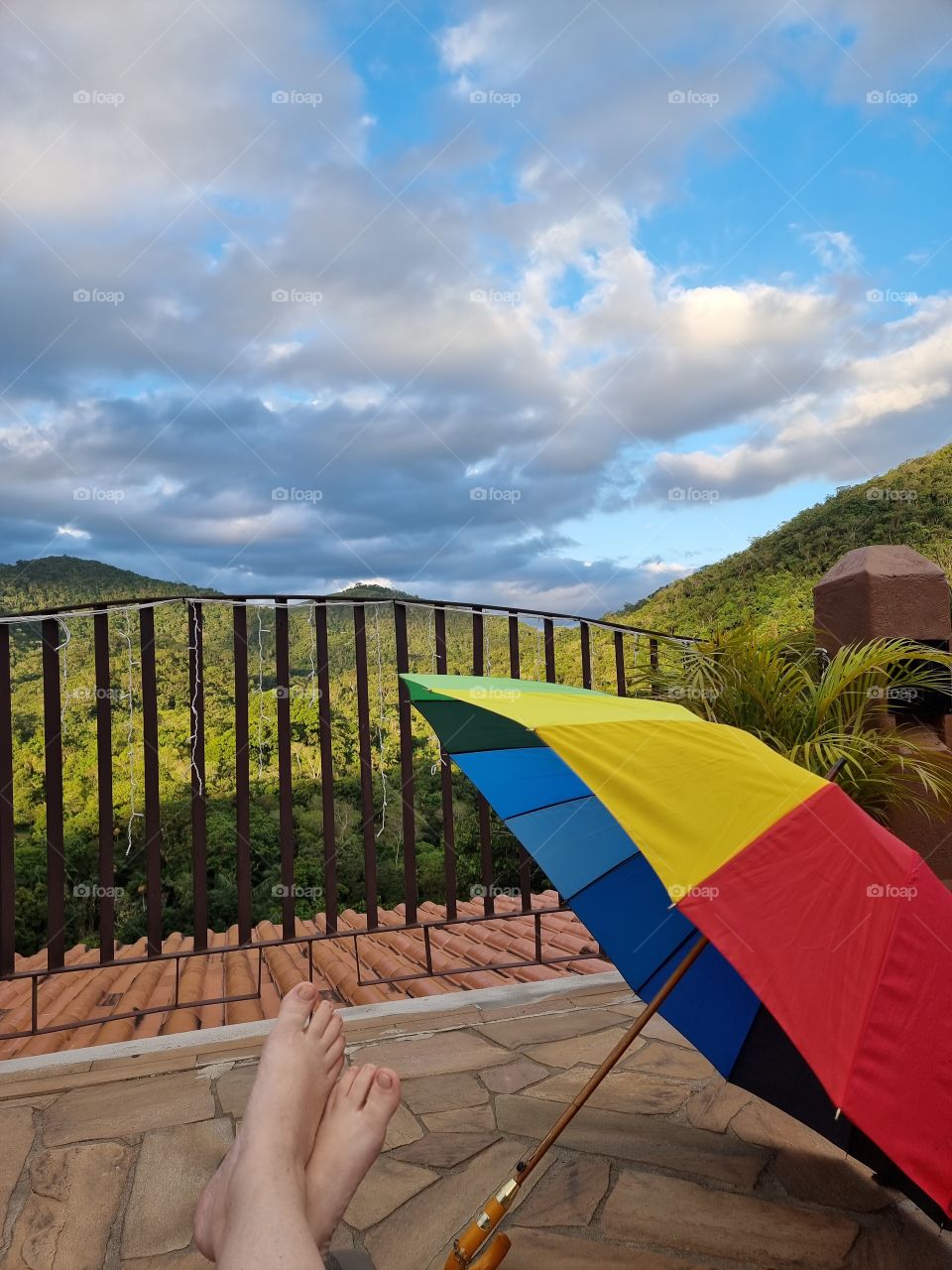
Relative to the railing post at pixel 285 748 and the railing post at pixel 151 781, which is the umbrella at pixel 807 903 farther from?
the railing post at pixel 151 781

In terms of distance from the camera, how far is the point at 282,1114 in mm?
1231

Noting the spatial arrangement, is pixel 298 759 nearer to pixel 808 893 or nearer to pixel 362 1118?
pixel 362 1118

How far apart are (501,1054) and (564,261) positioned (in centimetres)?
676

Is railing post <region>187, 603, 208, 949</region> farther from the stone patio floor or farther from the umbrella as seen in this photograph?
the umbrella

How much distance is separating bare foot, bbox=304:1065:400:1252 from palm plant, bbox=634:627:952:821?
2.12 meters

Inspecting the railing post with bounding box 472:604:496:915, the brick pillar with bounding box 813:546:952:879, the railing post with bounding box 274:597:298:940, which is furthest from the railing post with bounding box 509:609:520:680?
the brick pillar with bounding box 813:546:952:879

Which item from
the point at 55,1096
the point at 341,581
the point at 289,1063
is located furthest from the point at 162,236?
the point at 289,1063

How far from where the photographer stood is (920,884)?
3.83ft

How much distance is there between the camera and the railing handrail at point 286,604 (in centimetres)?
281

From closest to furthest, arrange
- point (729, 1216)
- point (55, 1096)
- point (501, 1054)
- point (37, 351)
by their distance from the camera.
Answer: point (729, 1216)
point (55, 1096)
point (501, 1054)
point (37, 351)

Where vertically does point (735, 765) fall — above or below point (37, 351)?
below

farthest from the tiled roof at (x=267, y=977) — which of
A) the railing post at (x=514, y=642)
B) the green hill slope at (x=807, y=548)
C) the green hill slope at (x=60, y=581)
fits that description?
the green hill slope at (x=807, y=548)

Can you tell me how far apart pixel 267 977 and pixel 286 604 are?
201 centimetres

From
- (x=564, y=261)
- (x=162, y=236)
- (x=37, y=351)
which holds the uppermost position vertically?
(x=162, y=236)
